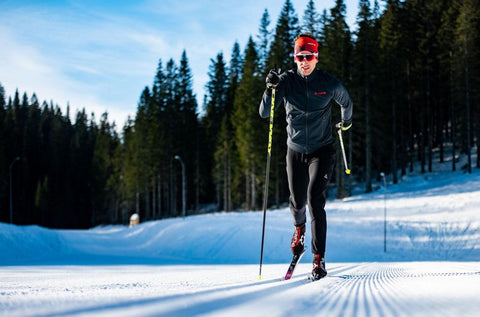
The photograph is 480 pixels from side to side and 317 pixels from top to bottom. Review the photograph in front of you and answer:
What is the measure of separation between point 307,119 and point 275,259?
15.4m

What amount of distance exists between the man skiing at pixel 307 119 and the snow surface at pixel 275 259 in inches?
42.1

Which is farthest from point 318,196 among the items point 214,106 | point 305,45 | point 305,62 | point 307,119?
point 214,106

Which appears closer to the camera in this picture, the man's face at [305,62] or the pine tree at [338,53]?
the man's face at [305,62]

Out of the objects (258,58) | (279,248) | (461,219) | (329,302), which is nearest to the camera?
(329,302)

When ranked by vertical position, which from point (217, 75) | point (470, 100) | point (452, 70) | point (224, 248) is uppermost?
point (217, 75)

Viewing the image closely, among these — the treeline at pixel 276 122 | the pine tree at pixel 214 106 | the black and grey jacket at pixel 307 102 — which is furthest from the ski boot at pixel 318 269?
the pine tree at pixel 214 106

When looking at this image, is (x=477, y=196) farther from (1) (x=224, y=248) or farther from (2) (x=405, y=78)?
(2) (x=405, y=78)

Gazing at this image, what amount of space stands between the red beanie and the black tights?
3.77 ft

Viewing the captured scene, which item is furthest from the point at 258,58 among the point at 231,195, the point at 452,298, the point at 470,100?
the point at 452,298

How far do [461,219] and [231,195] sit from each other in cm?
2972

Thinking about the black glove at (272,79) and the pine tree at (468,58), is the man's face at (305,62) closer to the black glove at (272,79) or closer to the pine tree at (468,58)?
the black glove at (272,79)

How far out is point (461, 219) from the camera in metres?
22.4

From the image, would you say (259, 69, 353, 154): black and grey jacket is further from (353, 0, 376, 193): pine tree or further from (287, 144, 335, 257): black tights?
(353, 0, 376, 193): pine tree

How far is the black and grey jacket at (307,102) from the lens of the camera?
4.47 meters
